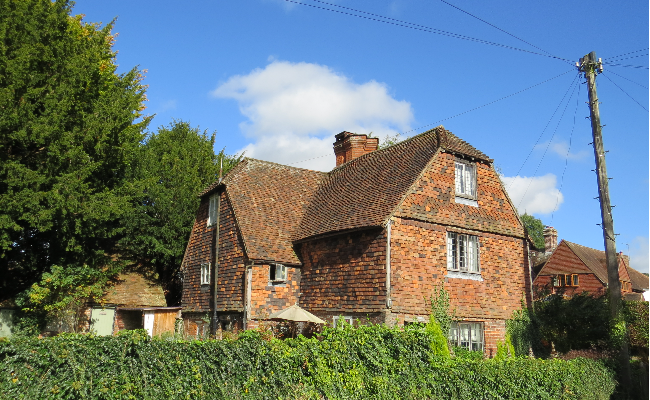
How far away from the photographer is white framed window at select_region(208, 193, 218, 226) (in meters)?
24.2

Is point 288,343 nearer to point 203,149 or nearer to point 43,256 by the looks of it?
point 43,256

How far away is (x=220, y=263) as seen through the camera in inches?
892

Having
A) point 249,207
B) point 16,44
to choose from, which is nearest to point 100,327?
point 249,207

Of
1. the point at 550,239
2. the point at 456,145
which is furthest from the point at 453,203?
the point at 550,239

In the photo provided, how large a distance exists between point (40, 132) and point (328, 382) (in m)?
15.7

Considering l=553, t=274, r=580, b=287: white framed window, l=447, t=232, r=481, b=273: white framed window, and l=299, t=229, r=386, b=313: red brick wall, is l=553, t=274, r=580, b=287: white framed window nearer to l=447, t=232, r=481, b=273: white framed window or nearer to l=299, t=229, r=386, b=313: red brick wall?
l=447, t=232, r=481, b=273: white framed window

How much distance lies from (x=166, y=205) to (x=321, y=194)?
1040 centimetres

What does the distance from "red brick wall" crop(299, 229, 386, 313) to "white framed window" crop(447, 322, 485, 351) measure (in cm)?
334

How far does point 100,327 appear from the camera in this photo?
27.1 metres

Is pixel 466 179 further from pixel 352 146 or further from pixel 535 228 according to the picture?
pixel 535 228

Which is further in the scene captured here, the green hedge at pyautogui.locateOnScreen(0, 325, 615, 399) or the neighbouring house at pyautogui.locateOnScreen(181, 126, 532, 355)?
the neighbouring house at pyautogui.locateOnScreen(181, 126, 532, 355)

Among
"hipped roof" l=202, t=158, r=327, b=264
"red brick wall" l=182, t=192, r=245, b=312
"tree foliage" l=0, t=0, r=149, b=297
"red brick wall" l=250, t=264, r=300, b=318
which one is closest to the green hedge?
"red brick wall" l=250, t=264, r=300, b=318

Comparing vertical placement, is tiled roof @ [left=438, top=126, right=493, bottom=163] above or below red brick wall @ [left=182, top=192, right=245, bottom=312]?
above

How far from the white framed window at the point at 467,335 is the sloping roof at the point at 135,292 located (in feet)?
55.2
